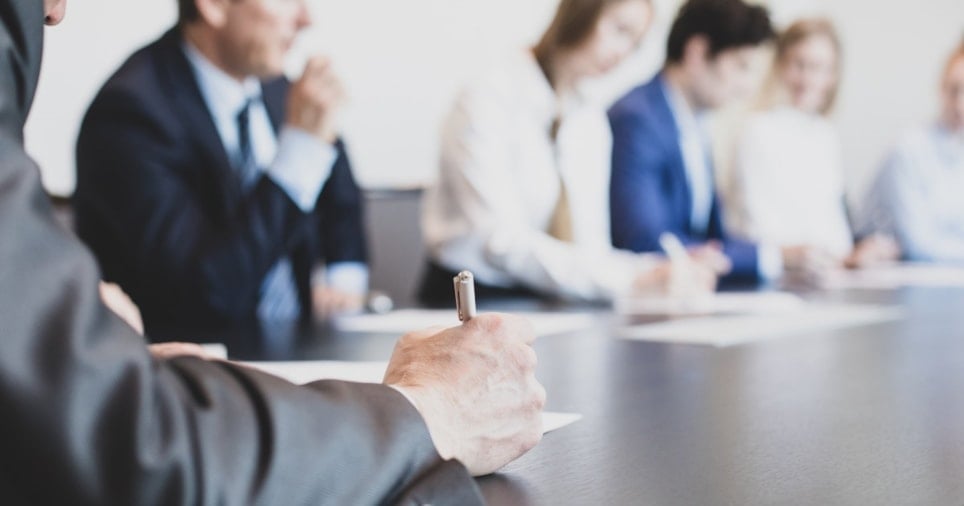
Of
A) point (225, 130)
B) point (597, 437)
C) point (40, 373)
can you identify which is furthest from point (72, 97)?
point (40, 373)

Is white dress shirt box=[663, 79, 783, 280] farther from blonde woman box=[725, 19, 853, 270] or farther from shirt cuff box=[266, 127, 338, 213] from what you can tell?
shirt cuff box=[266, 127, 338, 213]

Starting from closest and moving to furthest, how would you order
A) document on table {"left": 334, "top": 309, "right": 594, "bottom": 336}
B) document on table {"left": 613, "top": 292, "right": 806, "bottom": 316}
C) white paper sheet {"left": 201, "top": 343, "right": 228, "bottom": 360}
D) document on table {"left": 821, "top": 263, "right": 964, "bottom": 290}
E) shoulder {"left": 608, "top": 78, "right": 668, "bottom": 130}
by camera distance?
white paper sheet {"left": 201, "top": 343, "right": 228, "bottom": 360}
document on table {"left": 334, "top": 309, "right": 594, "bottom": 336}
document on table {"left": 613, "top": 292, "right": 806, "bottom": 316}
document on table {"left": 821, "top": 263, "right": 964, "bottom": 290}
shoulder {"left": 608, "top": 78, "right": 668, "bottom": 130}

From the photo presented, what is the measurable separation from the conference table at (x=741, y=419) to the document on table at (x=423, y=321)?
6 centimetres

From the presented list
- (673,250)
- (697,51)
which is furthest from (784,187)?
(673,250)

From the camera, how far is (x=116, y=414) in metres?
0.46

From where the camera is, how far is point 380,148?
311 centimetres

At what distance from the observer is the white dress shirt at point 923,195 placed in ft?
11.9

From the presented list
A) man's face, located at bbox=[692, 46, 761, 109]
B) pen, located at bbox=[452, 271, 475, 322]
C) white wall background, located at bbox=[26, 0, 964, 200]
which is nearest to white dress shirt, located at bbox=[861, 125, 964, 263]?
white wall background, located at bbox=[26, 0, 964, 200]

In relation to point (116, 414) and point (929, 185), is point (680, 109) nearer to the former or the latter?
point (929, 185)

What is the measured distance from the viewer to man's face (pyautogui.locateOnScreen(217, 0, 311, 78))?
179 centimetres

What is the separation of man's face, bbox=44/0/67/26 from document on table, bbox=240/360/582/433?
0.34m

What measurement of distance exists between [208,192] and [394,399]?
4.10 ft

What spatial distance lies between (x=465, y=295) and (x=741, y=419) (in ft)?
0.88

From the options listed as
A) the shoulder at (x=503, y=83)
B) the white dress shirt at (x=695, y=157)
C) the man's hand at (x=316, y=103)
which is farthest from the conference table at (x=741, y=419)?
the white dress shirt at (x=695, y=157)
